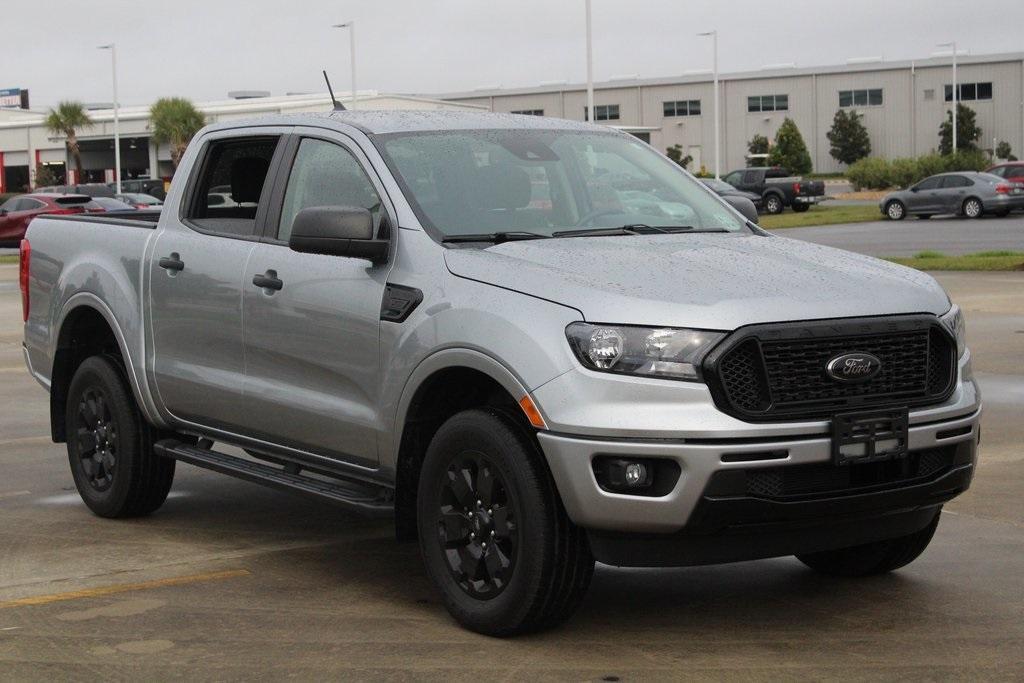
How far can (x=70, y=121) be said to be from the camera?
80938 millimetres

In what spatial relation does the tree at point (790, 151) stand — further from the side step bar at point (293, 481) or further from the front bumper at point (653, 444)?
the front bumper at point (653, 444)

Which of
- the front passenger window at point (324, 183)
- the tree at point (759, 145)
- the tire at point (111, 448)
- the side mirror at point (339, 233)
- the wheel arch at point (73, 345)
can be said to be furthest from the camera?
the tree at point (759, 145)

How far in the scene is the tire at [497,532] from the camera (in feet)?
17.0

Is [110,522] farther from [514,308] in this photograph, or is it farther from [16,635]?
[514,308]

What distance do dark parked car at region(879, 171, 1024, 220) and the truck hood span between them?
1585 inches

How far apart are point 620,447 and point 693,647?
866mm

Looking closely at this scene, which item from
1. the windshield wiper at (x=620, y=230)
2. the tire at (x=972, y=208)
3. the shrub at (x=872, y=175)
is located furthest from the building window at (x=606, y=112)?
the windshield wiper at (x=620, y=230)

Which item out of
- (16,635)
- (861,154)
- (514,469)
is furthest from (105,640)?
(861,154)

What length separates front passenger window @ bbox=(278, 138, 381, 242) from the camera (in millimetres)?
6355

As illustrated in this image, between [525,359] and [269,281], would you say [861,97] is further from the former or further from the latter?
[525,359]

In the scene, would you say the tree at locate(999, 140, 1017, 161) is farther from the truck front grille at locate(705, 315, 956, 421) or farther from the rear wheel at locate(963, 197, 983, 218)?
the truck front grille at locate(705, 315, 956, 421)

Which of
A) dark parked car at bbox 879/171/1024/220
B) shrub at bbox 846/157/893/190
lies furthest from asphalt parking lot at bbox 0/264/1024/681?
shrub at bbox 846/157/893/190

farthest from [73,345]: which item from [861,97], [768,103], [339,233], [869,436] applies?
[768,103]

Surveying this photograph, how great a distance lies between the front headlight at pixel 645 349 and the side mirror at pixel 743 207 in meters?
2.11
